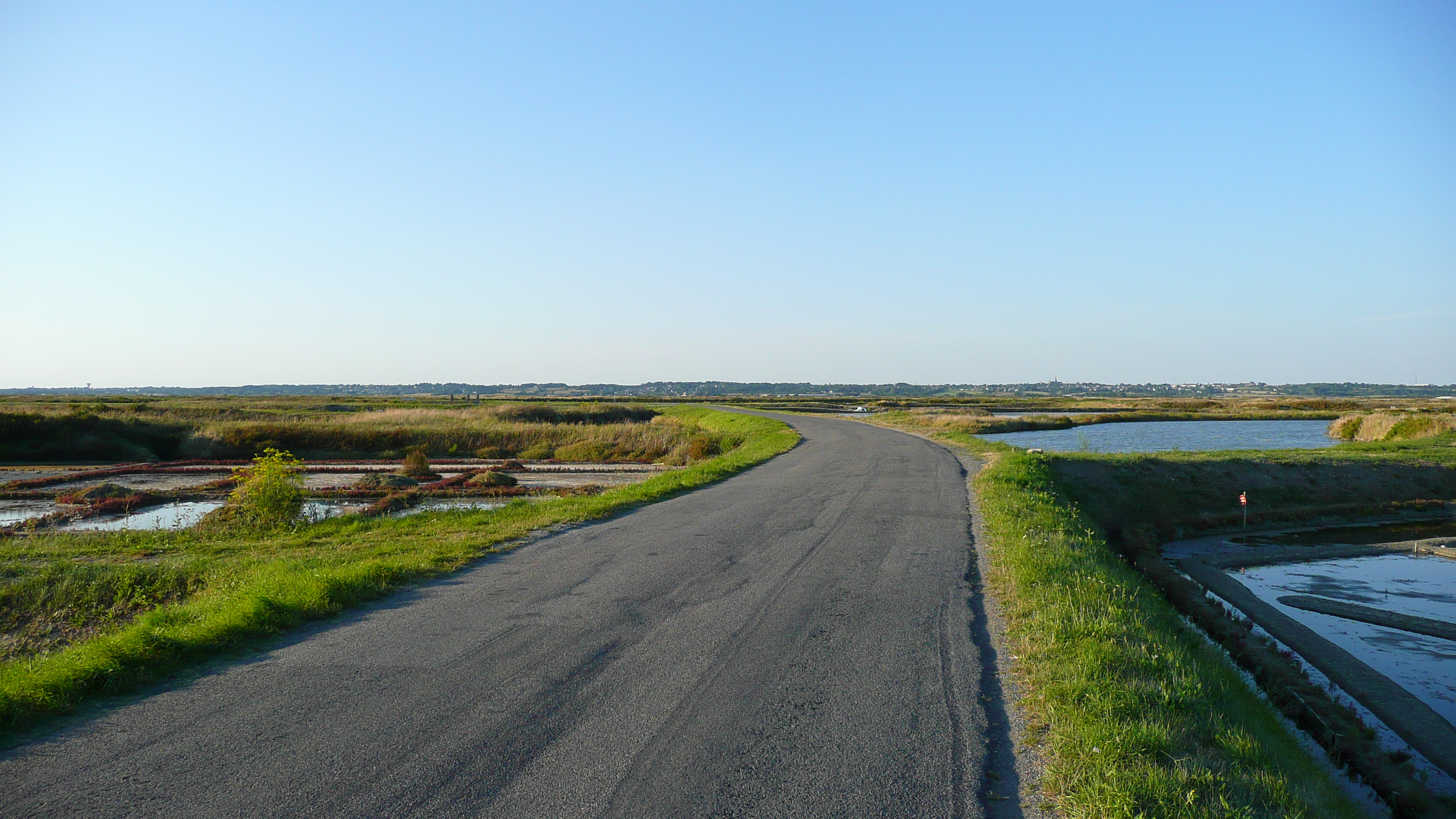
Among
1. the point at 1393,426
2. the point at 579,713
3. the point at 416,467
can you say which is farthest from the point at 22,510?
the point at 1393,426

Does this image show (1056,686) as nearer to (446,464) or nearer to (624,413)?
(446,464)

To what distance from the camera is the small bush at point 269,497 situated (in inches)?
715

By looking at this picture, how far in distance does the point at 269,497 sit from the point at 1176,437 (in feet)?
179

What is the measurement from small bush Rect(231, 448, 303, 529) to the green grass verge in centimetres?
1609

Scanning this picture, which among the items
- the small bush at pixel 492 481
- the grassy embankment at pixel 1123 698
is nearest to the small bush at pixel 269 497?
the small bush at pixel 492 481

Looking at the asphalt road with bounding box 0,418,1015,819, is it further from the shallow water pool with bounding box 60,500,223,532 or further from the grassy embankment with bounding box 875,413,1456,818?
the shallow water pool with bounding box 60,500,223,532

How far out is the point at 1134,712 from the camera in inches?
215

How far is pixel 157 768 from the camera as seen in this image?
465 centimetres

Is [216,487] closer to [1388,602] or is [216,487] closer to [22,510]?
[22,510]

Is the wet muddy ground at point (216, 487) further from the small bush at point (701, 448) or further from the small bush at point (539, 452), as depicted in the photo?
the small bush at point (539, 452)

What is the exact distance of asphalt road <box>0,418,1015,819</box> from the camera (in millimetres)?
4371

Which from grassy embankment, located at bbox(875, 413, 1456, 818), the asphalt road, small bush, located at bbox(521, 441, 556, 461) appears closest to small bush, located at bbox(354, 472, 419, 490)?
small bush, located at bbox(521, 441, 556, 461)

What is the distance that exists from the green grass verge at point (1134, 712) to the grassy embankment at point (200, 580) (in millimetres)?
6912

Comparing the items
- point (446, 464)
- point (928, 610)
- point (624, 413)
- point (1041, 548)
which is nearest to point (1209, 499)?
point (1041, 548)
